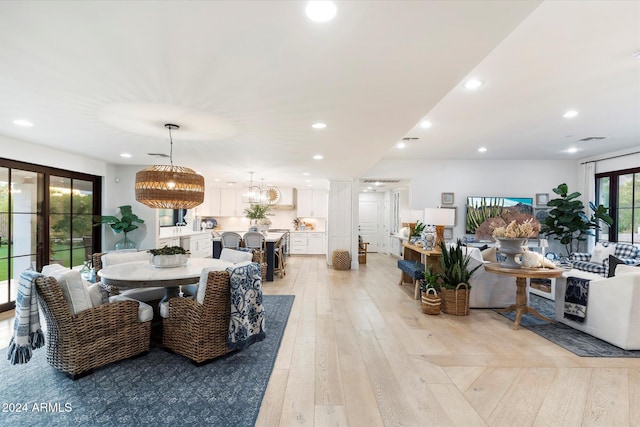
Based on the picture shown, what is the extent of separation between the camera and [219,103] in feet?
8.34

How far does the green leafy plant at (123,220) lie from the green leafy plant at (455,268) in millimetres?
5345

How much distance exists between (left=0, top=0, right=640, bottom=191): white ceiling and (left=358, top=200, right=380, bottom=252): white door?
6.80m

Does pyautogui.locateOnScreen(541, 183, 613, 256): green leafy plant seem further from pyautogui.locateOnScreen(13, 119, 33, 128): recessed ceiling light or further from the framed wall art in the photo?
pyautogui.locateOnScreen(13, 119, 33, 128): recessed ceiling light

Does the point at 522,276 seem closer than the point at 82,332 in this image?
No

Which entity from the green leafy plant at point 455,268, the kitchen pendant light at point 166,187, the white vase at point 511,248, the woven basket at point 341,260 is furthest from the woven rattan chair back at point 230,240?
the white vase at point 511,248

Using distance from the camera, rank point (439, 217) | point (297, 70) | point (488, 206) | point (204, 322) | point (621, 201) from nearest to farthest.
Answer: point (297, 70)
point (204, 322)
point (439, 217)
point (621, 201)
point (488, 206)

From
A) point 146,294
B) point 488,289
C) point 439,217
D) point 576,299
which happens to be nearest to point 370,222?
point 439,217

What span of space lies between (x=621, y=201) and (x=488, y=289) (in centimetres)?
457

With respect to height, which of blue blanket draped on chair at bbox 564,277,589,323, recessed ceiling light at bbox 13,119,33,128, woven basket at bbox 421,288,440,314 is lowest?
woven basket at bbox 421,288,440,314

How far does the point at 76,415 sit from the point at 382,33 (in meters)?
2.94

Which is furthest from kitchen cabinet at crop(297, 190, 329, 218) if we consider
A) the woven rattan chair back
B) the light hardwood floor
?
the light hardwood floor

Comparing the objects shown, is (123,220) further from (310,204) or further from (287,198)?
(310,204)

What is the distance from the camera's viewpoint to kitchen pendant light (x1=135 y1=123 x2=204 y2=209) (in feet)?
9.69

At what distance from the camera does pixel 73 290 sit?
95.8 inches
